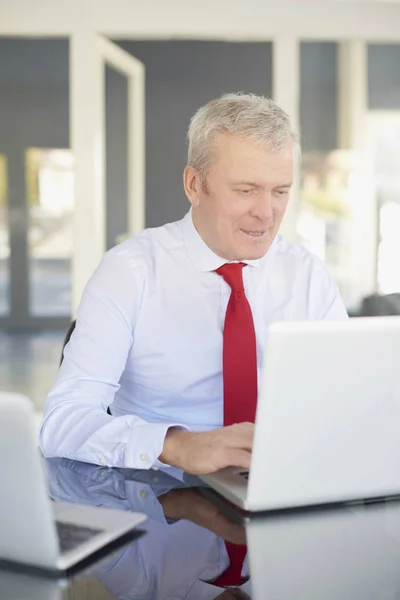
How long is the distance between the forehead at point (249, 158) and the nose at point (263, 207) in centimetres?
6

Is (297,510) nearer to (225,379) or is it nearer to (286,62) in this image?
(225,379)

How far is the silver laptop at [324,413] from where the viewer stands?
113 centimetres

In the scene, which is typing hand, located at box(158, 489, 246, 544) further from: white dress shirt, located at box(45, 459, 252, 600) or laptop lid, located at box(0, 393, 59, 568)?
laptop lid, located at box(0, 393, 59, 568)

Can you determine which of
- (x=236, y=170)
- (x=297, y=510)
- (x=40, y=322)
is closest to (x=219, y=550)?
(x=297, y=510)

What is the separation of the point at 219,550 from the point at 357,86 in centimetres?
474

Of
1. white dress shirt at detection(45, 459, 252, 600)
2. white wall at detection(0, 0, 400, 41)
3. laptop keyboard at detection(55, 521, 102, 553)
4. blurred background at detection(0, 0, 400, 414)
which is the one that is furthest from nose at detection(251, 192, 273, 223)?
white wall at detection(0, 0, 400, 41)

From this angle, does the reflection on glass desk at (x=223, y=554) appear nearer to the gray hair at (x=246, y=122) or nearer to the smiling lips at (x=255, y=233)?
the smiling lips at (x=255, y=233)

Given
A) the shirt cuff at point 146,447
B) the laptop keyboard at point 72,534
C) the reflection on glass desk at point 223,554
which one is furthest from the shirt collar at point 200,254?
the laptop keyboard at point 72,534

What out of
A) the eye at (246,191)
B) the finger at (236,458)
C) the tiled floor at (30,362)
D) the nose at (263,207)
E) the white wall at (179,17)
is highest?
the white wall at (179,17)

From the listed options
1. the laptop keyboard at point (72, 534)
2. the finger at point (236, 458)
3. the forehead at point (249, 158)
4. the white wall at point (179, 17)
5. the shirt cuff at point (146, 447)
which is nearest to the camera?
the laptop keyboard at point (72, 534)

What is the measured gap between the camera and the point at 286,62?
500cm

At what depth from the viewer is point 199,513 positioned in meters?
1.27

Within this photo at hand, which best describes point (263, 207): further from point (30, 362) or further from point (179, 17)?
point (30, 362)

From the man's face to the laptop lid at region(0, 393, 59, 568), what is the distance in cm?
116
